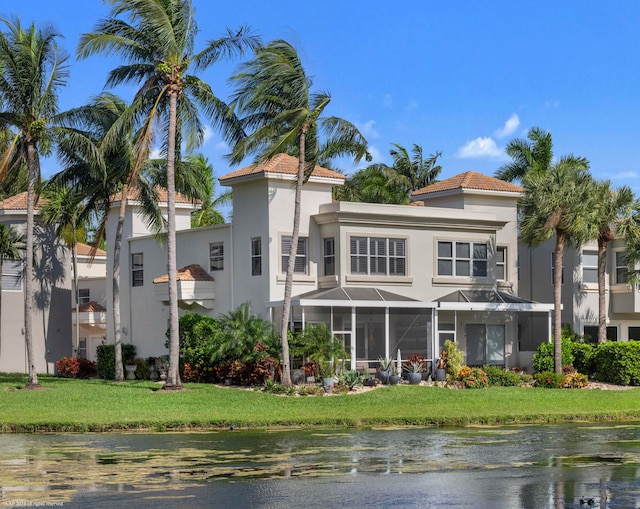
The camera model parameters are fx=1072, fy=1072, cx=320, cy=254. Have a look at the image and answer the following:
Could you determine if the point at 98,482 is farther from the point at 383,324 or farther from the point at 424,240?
the point at 424,240

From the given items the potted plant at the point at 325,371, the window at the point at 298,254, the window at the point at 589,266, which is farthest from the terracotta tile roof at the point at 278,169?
the window at the point at 589,266

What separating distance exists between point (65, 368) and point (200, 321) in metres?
8.73

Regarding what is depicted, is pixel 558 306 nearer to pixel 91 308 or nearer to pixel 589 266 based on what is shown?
pixel 589 266

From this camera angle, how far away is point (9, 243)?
4403cm

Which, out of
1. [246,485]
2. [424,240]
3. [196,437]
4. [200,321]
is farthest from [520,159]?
[246,485]

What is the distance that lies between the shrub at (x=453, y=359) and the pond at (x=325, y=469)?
40.2ft

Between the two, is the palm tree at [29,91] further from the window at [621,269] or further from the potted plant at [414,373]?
the window at [621,269]

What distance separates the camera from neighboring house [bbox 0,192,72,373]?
1838 inches

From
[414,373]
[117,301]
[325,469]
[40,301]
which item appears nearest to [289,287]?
[414,373]

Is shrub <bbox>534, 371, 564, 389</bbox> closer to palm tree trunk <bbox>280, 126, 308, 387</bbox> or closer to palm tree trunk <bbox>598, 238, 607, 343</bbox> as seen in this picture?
palm tree trunk <bbox>598, 238, 607, 343</bbox>

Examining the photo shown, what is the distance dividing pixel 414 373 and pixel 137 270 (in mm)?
13791

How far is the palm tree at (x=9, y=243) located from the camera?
43.9m

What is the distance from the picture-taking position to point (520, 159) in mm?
52781

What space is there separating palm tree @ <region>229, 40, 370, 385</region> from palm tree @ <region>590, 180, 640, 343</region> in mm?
10533
